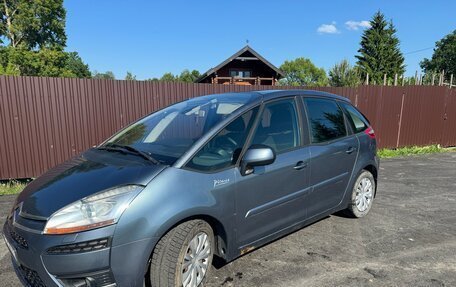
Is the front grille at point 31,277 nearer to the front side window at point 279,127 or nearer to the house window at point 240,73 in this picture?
the front side window at point 279,127

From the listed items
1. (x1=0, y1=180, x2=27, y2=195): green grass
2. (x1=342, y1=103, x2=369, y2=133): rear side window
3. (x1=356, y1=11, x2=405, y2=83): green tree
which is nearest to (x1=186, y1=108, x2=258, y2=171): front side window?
(x1=342, y1=103, x2=369, y2=133): rear side window

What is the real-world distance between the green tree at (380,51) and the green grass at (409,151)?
33968 mm

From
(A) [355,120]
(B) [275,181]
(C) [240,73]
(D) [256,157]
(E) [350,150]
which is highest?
(C) [240,73]

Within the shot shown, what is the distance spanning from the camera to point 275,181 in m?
3.34

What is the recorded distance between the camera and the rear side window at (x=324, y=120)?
397cm

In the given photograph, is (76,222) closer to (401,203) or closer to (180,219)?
(180,219)

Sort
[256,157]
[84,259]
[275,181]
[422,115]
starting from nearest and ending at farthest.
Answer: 1. [84,259]
2. [256,157]
3. [275,181]
4. [422,115]

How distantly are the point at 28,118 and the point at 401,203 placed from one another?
7.12m

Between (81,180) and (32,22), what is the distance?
154ft

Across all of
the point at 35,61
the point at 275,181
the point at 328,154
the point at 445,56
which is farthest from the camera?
the point at 445,56

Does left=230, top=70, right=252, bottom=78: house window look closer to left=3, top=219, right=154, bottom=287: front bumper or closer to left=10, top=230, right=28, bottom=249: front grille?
left=10, top=230, right=28, bottom=249: front grille

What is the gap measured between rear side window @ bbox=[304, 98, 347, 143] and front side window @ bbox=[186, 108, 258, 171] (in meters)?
0.92

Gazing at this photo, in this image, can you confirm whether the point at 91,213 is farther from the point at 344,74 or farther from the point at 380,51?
the point at 380,51

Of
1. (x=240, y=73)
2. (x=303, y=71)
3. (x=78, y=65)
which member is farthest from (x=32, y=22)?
(x=303, y=71)
